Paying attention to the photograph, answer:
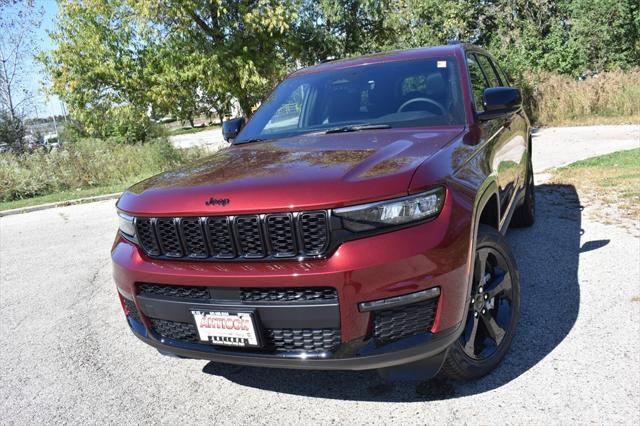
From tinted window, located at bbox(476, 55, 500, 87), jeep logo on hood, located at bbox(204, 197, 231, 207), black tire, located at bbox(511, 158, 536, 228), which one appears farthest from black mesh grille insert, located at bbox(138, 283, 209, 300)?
black tire, located at bbox(511, 158, 536, 228)

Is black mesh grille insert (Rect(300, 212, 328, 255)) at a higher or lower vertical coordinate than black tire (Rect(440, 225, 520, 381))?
higher

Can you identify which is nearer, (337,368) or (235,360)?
(337,368)

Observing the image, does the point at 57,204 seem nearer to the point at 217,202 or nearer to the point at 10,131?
the point at 217,202

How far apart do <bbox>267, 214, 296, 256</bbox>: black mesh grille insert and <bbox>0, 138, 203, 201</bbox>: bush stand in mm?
12494

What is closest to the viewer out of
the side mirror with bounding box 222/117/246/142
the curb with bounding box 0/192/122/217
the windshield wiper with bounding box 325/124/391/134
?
the windshield wiper with bounding box 325/124/391/134

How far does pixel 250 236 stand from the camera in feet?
7.57

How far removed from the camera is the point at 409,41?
19609mm

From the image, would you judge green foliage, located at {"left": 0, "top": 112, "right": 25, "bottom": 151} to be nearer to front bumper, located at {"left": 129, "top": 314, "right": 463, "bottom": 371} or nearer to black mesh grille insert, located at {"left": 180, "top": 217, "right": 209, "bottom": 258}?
black mesh grille insert, located at {"left": 180, "top": 217, "right": 209, "bottom": 258}

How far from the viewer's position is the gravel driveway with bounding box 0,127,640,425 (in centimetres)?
261

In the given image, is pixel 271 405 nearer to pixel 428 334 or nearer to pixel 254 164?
pixel 428 334

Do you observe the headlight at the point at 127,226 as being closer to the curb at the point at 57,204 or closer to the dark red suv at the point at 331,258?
the dark red suv at the point at 331,258

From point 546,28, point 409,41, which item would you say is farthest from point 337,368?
point 546,28

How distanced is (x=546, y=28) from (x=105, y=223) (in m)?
17.2

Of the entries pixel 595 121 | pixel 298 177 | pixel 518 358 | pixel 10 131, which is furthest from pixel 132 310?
pixel 10 131
